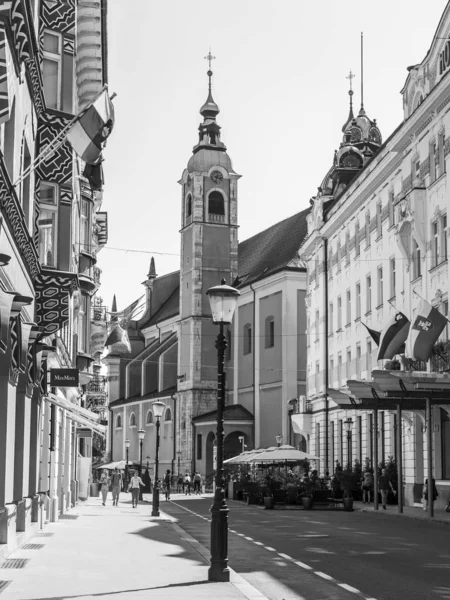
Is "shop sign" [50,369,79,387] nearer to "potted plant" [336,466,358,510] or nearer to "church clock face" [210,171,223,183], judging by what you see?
"potted plant" [336,466,358,510]

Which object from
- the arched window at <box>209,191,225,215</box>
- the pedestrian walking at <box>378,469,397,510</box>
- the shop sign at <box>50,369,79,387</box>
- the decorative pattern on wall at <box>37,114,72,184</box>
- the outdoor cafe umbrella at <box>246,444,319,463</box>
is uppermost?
the arched window at <box>209,191,225,215</box>

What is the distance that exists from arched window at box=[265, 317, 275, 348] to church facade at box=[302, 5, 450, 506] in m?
14.4

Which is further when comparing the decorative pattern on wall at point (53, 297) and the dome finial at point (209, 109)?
the dome finial at point (209, 109)

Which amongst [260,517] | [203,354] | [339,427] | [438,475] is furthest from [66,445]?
[203,354]

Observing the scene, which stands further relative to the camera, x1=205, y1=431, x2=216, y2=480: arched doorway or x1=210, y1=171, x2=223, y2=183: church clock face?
x1=210, y1=171, x2=223, y2=183: church clock face

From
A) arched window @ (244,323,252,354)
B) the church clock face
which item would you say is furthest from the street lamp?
the church clock face

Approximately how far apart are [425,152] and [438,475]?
39.6ft

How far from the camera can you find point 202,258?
88688mm

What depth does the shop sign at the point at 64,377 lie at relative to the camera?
1000 inches

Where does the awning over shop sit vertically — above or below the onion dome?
below

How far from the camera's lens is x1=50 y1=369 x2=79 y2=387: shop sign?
2541 cm

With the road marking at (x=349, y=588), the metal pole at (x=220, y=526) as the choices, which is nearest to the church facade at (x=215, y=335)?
the metal pole at (x=220, y=526)

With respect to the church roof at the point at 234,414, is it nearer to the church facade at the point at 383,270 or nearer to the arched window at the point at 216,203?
the arched window at the point at 216,203

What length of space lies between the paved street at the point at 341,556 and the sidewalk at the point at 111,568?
0.75m
